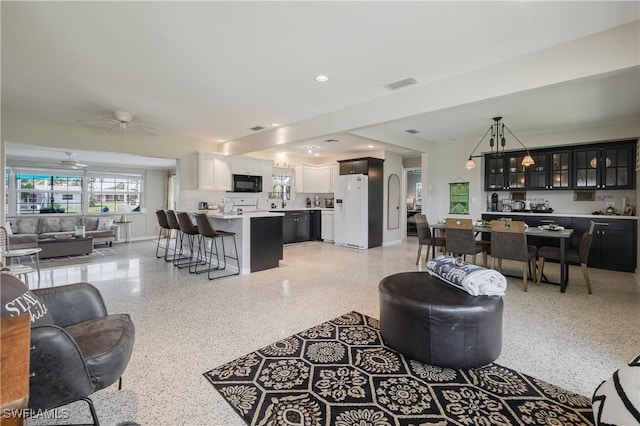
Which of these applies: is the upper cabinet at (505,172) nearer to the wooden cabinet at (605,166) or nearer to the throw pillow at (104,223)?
the wooden cabinet at (605,166)

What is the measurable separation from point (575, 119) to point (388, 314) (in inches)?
197

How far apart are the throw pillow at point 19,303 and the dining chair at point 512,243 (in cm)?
463

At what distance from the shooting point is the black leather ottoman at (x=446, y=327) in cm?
206

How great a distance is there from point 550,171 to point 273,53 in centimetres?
593

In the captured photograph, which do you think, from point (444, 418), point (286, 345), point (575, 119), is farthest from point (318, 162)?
point (444, 418)

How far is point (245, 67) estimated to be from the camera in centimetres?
Result: 307

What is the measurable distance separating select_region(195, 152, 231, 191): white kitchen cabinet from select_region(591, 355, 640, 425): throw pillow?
6507mm

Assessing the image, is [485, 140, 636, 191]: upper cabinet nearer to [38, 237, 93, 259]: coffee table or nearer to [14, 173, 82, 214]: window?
[38, 237, 93, 259]: coffee table

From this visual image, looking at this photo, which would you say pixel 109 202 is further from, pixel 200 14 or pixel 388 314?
pixel 388 314

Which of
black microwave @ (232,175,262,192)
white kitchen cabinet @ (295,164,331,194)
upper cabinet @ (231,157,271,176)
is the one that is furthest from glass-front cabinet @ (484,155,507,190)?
black microwave @ (232,175,262,192)

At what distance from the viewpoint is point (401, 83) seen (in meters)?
3.41

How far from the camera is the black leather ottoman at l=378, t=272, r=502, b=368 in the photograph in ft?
6.75

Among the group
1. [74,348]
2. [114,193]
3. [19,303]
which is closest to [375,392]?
[74,348]

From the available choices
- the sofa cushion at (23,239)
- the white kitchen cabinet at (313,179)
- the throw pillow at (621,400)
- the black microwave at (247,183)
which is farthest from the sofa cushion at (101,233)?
the throw pillow at (621,400)
